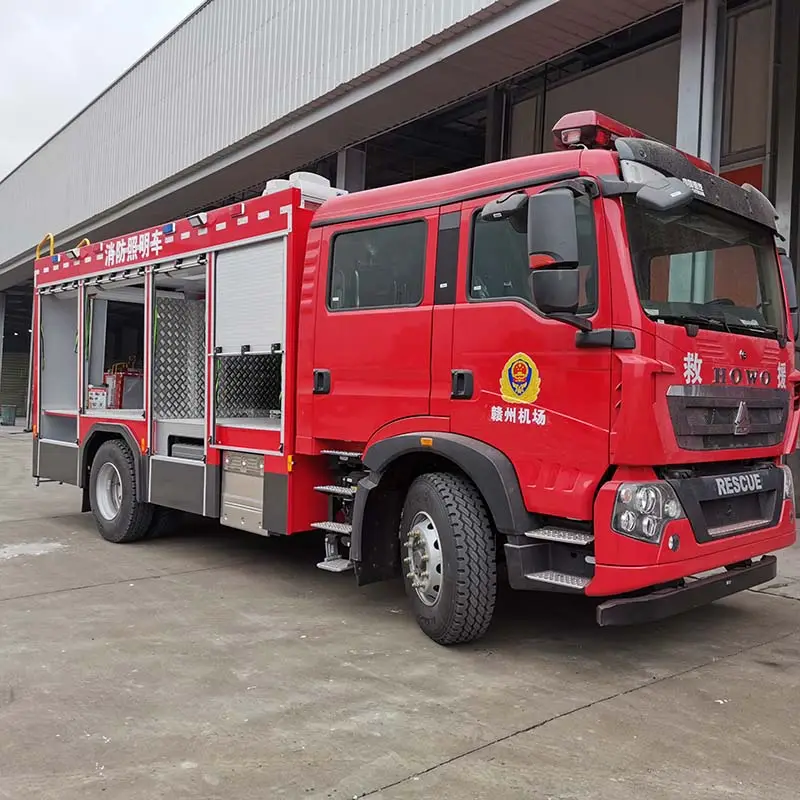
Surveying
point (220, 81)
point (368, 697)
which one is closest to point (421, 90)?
point (220, 81)

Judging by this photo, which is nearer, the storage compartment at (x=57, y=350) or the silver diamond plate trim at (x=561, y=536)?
the silver diamond plate trim at (x=561, y=536)

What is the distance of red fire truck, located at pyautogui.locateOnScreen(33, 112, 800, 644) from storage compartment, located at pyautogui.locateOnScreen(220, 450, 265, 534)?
21mm

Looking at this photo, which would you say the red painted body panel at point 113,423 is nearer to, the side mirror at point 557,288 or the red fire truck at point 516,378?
the red fire truck at point 516,378

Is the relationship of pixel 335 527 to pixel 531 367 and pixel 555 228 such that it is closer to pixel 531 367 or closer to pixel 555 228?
pixel 531 367

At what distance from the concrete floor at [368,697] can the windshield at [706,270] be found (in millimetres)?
1933

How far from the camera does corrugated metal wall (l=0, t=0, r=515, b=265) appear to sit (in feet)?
32.9

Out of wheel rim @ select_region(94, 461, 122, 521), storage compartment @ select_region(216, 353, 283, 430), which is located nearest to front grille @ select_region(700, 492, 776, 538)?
storage compartment @ select_region(216, 353, 283, 430)

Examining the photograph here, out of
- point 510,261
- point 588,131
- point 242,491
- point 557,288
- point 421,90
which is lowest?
point 242,491

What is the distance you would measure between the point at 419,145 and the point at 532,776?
13.7 metres

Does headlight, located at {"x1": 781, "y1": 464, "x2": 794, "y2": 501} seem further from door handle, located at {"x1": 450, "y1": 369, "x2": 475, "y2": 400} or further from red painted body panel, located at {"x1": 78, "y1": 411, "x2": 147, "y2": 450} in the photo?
red painted body panel, located at {"x1": 78, "y1": 411, "x2": 147, "y2": 450}

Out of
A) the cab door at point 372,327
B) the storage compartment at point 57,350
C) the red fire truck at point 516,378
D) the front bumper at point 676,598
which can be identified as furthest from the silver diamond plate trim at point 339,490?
the storage compartment at point 57,350

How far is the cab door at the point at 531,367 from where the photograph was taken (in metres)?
4.11

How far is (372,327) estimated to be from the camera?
17.2ft

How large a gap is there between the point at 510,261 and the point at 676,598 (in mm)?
2026
